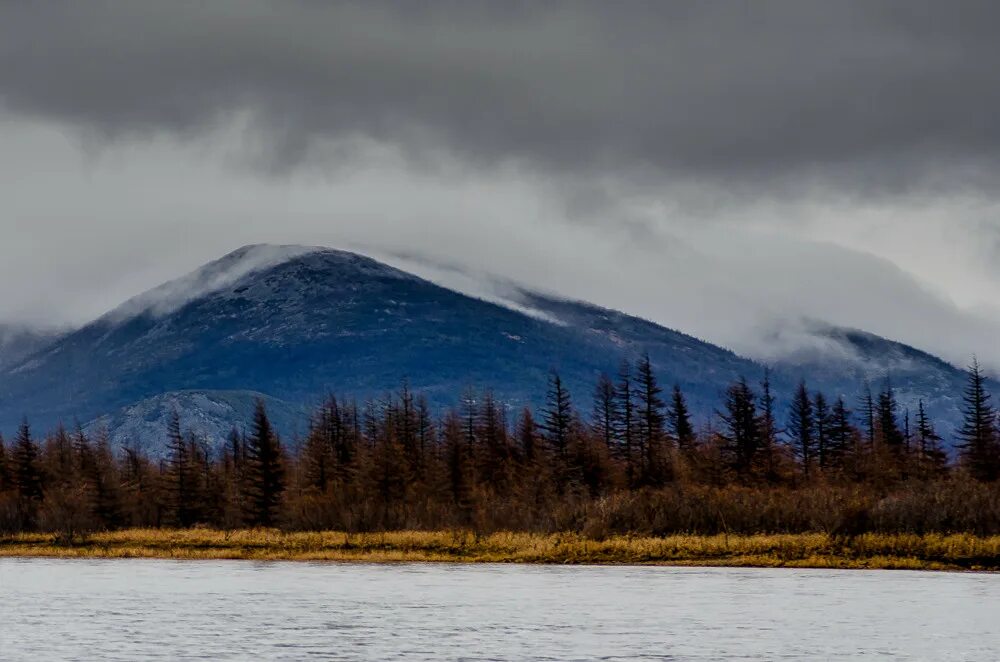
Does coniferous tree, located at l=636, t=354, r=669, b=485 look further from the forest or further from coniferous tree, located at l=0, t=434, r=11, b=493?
coniferous tree, located at l=0, t=434, r=11, b=493

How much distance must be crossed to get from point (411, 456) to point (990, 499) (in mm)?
78037

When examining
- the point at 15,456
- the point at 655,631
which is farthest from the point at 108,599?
the point at 15,456

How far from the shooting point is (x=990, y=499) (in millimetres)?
68125

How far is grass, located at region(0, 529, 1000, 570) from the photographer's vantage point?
211 ft

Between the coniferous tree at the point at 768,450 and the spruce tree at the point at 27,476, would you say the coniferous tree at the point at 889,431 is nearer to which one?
the coniferous tree at the point at 768,450

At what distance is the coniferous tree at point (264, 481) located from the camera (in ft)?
373

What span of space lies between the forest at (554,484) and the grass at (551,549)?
1804 millimetres

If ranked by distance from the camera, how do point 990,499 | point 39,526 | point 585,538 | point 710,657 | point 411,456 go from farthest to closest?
1. point 411,456
2. point 39,526
3. point 585,538
4. point 990,499
5. point 710,657

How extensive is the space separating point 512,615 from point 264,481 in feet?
242

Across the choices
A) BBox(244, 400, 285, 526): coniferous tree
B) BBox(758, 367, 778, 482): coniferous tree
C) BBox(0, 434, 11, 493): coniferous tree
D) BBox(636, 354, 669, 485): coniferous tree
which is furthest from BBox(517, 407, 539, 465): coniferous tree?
BBox(0, 434, 11, 493): coniferous tree

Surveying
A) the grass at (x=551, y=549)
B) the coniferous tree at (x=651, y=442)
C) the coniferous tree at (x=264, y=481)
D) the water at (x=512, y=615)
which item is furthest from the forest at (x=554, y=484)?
the water at (x=512, y=615)

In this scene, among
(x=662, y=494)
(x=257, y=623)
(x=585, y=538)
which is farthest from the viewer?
(x=662, y=494)

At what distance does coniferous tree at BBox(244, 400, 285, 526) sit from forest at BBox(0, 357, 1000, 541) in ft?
0.52

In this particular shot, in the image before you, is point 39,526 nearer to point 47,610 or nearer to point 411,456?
point 411,456
